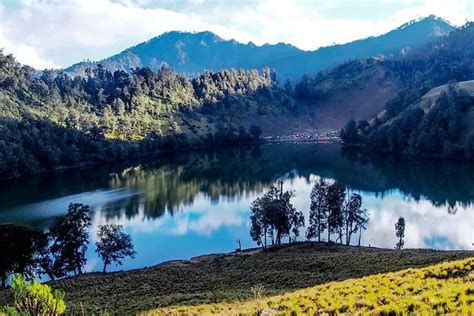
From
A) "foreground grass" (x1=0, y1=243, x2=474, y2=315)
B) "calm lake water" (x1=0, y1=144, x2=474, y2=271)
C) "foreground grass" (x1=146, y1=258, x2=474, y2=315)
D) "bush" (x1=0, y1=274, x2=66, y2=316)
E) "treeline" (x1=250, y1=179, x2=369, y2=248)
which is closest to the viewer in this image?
"bush" (x1=0, y1=274, x2=66, y2=316)

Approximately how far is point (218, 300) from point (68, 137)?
17440 centimetres

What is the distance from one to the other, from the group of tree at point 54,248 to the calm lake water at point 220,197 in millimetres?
7451

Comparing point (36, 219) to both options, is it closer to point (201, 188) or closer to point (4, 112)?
point (201, 188)

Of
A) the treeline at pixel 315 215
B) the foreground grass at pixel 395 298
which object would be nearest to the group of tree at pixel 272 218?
the treeline at pixel 315 215

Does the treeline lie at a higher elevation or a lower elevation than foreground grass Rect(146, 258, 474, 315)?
lower

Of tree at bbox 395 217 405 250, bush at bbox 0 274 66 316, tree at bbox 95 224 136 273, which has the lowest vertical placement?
tree at bbox 395 217 405 250

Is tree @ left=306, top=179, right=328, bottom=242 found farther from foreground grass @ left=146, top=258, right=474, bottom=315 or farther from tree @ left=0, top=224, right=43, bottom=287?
foreground grass @ left=146, top=258, right=474, bottom=315

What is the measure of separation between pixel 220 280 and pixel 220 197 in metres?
77.1

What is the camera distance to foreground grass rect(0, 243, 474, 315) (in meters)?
41.9

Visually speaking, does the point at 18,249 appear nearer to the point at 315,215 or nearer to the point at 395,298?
the point at 315,215

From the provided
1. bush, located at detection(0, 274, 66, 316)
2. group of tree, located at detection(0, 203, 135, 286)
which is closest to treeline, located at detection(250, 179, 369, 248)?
group of tree, located at detection(0, 203, 135, 286)

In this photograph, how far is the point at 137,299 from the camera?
4628 cm

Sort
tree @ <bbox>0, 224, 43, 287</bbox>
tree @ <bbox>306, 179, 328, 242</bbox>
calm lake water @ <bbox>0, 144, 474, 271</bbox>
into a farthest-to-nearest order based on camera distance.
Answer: calm lake water @ <bbox>0, 144, 474, 271</bbox> < tree @ <bbox>306, 179, 328, 242</bbox> < tree @ <bbox>0, 224, 43, 287</bbox>

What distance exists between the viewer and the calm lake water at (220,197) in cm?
9381
